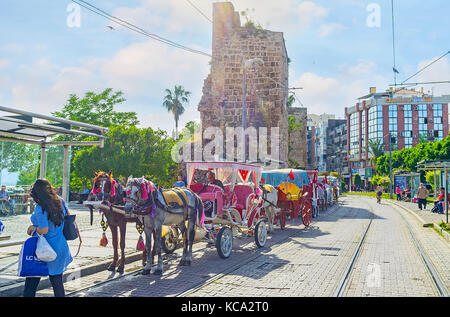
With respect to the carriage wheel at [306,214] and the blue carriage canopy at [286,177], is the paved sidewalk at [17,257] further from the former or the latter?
the blue carriage canopy at [286,177]

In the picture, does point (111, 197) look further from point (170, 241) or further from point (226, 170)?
point (226, 170)

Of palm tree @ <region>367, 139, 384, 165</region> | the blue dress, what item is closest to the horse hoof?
the blue dress

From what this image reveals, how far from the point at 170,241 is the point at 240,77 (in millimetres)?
21294

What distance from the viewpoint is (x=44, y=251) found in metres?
4.71

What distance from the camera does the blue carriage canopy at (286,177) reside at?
18.2 meters

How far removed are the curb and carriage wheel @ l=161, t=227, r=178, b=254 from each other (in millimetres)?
638

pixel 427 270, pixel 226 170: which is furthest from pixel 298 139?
pixel 427 270

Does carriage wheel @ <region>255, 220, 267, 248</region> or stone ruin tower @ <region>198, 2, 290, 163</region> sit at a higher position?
stone ruin tower @ <region>198, 2, 290, 163</region>

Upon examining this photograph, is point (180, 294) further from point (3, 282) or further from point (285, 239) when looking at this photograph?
point (285, 239)

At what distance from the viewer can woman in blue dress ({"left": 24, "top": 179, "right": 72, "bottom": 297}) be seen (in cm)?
486

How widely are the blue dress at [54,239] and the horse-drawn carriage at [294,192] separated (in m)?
10.4

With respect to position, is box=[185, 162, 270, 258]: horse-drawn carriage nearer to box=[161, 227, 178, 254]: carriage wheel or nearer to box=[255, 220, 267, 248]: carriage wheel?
box=[255, 220, 267, 248]: carriage wheel

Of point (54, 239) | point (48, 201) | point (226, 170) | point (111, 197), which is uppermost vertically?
point (226, 170)

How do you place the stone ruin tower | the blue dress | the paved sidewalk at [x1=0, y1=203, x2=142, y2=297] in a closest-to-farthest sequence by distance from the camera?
the blue dress → the paved sidewalk at [x1=0, y1=203, x2=142, y2=297] → the stone ruin tower
